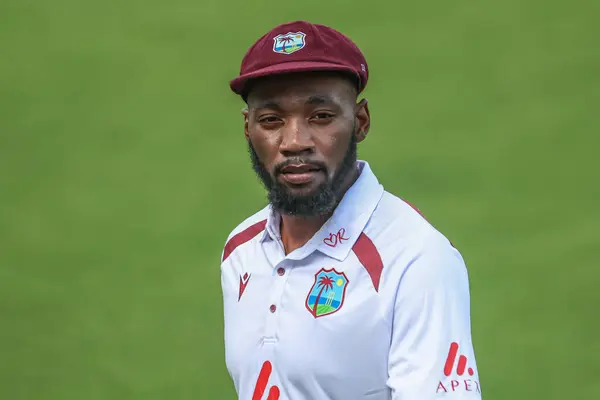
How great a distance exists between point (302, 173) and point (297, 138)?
0.27 feet

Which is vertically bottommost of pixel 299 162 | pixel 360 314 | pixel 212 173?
pixel 360 314

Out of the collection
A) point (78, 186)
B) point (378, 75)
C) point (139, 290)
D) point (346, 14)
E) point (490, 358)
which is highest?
point (346, 14)

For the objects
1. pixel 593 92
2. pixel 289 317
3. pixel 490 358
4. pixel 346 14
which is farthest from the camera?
pixel 346 14

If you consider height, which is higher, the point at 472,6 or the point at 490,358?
the point at 472,6

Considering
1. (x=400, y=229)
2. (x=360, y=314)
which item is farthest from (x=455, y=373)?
(x=400, y=229)

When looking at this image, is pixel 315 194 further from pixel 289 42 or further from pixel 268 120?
pixel 289 42

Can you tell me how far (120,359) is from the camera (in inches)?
162

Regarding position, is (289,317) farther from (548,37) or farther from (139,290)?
(548,37)

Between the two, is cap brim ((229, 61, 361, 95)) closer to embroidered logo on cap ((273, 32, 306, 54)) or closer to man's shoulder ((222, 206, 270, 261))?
embroidered logo on cap ((273, 32, 306, 54))

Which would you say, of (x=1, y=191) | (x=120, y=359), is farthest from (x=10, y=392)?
(x=1, y=191)

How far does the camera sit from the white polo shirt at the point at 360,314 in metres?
2.01

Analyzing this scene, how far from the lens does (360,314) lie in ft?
6.88

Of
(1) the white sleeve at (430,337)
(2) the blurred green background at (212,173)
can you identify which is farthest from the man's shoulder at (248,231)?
(2) the blurred green background at (212,173)

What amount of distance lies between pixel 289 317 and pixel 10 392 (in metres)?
2.36
